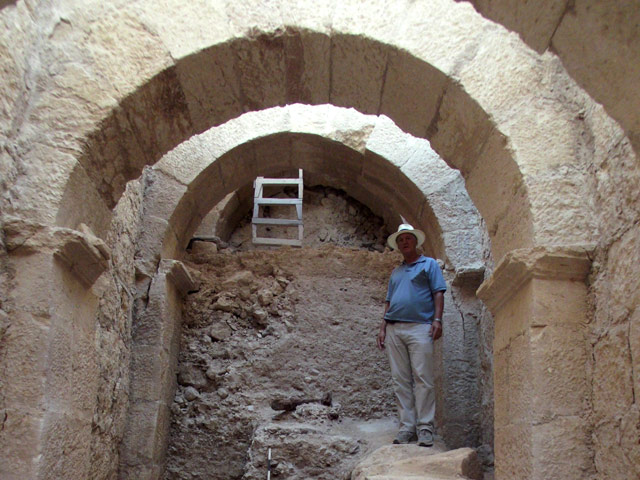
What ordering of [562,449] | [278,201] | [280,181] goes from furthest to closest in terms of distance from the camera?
[280,181] → [278,201] → [562,449]

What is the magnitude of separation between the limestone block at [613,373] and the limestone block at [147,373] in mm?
2826

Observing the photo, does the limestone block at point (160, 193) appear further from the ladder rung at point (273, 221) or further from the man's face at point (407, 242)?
the ladder rung at point (273, 221)

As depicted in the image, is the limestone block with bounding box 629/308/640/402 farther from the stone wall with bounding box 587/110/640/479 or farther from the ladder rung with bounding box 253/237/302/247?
the ladder rung with bounding box 253/237/302/247

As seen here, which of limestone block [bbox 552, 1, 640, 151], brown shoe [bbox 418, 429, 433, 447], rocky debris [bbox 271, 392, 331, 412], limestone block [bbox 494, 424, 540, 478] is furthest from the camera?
rocky debris [bbox 271, 392, 331, 412]

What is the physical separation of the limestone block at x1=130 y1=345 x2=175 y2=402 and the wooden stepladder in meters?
2.62

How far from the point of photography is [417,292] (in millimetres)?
4211

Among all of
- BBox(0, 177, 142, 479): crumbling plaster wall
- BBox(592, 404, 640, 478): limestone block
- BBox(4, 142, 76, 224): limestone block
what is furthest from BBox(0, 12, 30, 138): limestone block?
BBox(592, 404, 640, 478): limestone block

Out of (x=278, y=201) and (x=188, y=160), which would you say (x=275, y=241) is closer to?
A: (x=278, y=201)

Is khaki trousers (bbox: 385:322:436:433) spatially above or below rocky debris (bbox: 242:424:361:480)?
above

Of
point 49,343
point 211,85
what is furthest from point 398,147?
point 49,343

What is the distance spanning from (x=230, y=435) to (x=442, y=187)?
8.07ft

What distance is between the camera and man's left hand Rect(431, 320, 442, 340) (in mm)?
4047

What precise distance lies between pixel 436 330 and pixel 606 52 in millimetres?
2900

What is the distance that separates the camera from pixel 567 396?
2.12 metres
